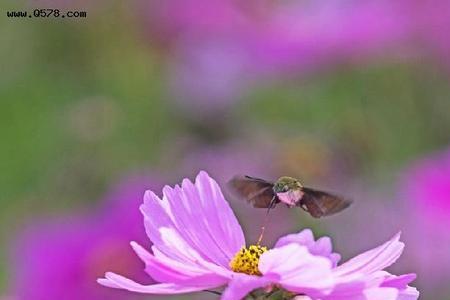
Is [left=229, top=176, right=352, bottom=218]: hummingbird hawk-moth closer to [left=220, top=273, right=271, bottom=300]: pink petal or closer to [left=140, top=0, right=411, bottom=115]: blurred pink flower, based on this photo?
[left=220, top=273, right=271, bottom=300]: pink petal

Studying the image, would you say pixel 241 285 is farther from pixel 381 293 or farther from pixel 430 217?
pixel 430 217

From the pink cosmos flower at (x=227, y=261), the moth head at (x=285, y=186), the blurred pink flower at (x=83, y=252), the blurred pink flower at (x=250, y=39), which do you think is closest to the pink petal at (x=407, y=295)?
the pink cosmos flower at (x=227, y=261)

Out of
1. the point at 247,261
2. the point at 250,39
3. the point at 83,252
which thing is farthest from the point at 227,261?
the point at 250,39

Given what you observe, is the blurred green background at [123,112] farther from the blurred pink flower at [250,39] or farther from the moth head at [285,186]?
the moth head at [285,186]

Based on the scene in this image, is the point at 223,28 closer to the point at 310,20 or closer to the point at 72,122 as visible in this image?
the point at 310,20

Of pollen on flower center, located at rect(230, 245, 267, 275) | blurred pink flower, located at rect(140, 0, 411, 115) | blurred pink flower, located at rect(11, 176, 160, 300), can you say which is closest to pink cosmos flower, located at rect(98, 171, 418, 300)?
pollen on flower center, located at rect(230, 245, 267, 275)
